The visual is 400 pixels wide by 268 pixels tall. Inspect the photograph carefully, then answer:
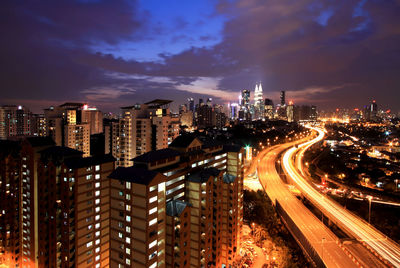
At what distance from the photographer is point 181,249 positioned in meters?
13.7

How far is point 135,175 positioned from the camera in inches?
505

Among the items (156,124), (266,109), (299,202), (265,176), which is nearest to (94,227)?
(156,124)

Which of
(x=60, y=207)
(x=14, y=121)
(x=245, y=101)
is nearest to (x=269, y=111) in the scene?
(x=245, y=101)

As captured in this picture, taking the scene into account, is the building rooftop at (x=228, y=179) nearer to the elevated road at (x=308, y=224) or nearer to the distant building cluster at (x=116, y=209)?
the distant building cluster at (x=116, y=209)

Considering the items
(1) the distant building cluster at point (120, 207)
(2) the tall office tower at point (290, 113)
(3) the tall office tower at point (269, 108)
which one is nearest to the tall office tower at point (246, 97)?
(3) the tall office tower at point (269, 108)

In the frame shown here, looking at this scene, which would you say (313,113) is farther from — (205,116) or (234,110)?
(205,116)

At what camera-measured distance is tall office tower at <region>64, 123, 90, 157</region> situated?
34.1 metres

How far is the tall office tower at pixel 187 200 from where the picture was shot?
1255 cm

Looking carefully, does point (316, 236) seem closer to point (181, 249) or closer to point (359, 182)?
point (181, 249)

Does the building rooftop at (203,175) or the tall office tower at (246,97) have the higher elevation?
the tall office tower at (246,97)

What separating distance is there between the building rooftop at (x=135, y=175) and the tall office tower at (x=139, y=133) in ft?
56.8

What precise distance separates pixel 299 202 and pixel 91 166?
71.5ft

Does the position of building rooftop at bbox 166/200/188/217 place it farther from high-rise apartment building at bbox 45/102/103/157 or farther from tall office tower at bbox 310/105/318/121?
tall office tower at bbox 310/105/318/121

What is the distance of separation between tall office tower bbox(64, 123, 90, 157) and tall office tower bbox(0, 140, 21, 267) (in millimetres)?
14353
